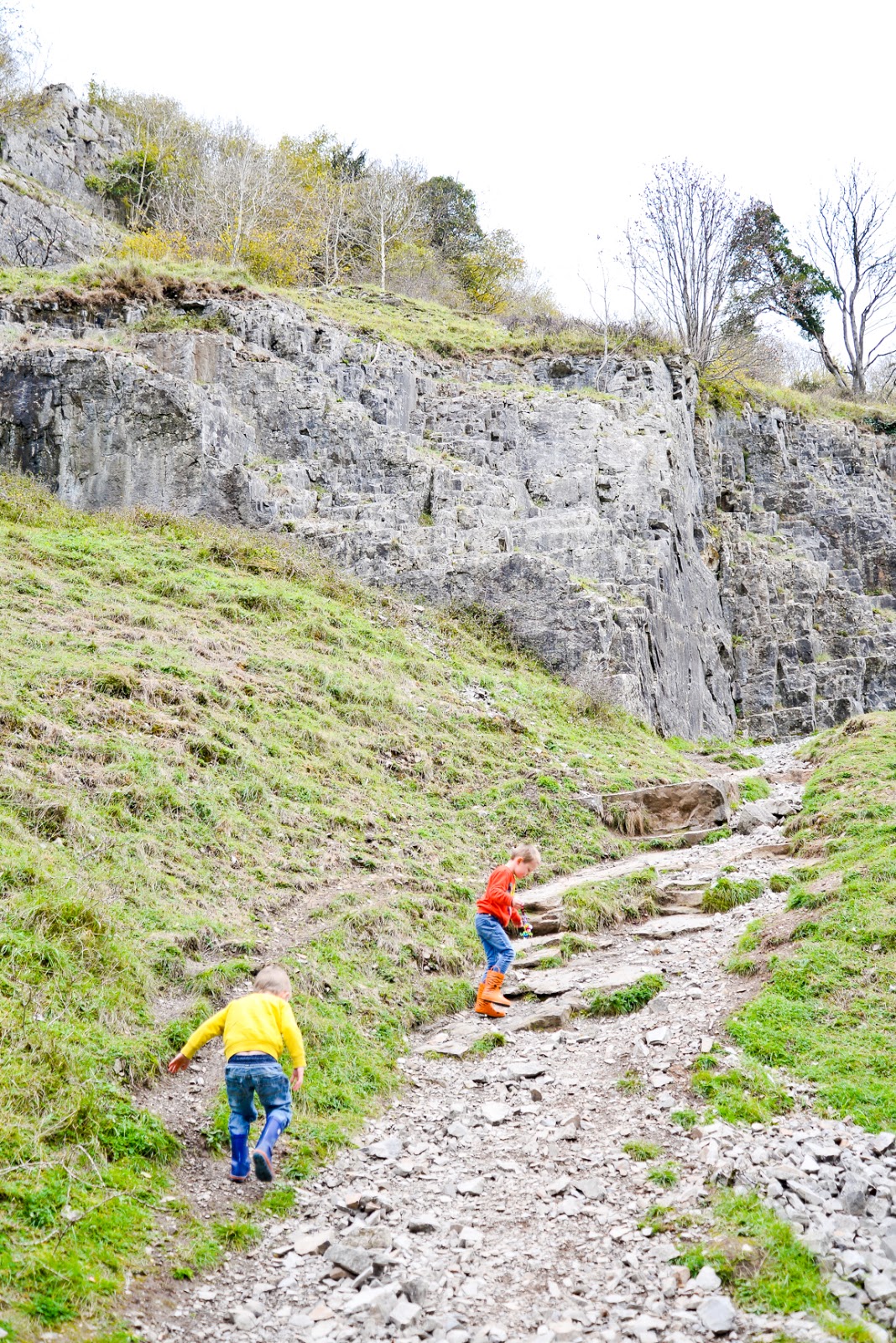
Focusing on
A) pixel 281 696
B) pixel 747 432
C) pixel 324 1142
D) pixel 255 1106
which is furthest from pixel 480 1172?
pixel 747 432

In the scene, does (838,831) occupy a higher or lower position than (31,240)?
lower

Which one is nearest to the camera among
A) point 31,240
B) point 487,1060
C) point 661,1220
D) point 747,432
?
point 661,1220

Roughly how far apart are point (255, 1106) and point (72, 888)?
3197 millimetres

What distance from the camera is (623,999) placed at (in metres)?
9.43

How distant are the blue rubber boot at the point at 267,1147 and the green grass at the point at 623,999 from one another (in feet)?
13.2

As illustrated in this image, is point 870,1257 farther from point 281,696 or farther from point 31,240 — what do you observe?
point 31,240

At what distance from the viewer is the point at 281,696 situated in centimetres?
1673

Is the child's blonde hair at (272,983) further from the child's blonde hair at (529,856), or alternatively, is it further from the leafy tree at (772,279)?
the leafy tree at (772,279)

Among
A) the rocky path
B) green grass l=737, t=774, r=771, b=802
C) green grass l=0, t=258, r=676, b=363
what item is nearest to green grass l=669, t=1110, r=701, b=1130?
A: the rocky path

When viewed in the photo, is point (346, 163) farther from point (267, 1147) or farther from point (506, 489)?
point (267, 1147)

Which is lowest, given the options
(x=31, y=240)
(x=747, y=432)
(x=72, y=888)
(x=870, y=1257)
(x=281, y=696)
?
(x=870, y=1257)

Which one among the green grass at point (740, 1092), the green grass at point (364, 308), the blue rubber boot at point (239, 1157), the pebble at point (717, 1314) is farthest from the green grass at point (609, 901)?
the green grass at point (364, 308)

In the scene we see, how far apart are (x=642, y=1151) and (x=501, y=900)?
378 centimetres

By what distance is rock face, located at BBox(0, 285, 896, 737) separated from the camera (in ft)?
82.5
